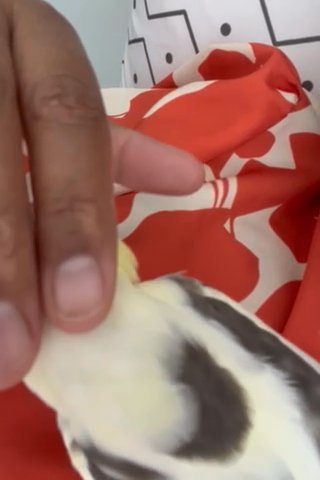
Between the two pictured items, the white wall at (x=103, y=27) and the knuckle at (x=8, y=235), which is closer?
the knuckle at (x=8, y=235)

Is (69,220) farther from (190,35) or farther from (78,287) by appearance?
(190,35)

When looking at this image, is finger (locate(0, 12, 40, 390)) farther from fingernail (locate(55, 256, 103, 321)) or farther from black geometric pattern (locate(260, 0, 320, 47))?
black geometric pattern (locate(260, 0, 320, 47))

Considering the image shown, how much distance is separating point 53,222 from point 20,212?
0.04 ft

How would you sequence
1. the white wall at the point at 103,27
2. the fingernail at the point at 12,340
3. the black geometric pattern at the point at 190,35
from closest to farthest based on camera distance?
the fingernail at the point at 12,340 < the black geometric pattern at the point at 190,35 < the white wall at the point at 103,27

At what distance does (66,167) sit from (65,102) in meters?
0.04

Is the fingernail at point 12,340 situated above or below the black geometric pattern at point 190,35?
above

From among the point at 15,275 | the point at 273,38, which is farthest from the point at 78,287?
the point at 273,38

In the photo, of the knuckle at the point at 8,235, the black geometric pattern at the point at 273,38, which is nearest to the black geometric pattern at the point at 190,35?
the black geometric pattern at the point at 273,38

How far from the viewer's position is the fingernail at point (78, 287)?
220mm

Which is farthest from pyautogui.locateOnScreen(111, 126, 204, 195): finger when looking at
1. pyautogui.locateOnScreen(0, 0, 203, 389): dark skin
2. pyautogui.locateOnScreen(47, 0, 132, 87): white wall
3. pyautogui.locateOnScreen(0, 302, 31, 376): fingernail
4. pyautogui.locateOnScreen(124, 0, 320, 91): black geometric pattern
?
pyautogui.locateOnScreen(47, 0, 132, 87): white wall

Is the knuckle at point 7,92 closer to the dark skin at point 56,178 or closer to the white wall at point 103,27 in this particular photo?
the dark skin at point 56,178

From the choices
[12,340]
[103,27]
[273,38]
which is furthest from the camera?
[103,27]

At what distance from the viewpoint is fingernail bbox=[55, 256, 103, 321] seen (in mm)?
220

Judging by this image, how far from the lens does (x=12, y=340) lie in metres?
0.22
